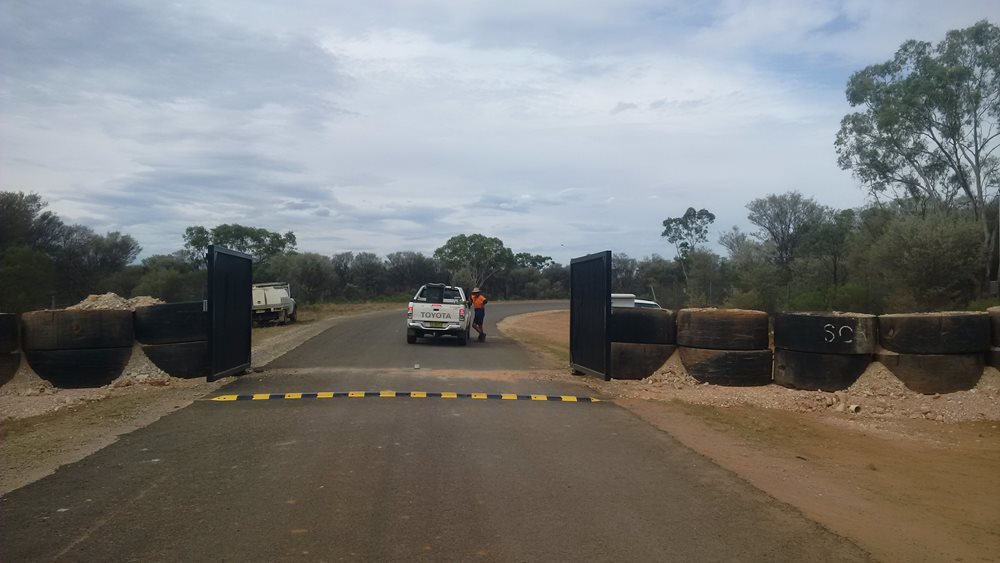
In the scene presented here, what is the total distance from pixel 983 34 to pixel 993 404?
3184 centimetres

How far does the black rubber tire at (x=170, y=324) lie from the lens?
12883mm

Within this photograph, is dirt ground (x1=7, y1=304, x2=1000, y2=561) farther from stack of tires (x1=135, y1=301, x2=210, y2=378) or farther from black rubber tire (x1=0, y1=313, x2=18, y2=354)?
black rubber tire (x1=0, y1=313, x2=18, y2=354)

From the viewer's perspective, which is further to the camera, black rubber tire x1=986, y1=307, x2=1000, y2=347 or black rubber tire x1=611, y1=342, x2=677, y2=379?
black rubber tire x1=611, y1=342, x2=677, y2=379

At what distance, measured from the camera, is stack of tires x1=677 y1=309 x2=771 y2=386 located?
1247 cm

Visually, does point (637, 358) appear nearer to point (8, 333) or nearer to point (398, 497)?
point (398, 497)

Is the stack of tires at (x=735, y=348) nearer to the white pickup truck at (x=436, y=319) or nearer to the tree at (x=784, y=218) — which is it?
the white pickup truck at (x=436, y=319)

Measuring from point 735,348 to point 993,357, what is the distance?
372cm

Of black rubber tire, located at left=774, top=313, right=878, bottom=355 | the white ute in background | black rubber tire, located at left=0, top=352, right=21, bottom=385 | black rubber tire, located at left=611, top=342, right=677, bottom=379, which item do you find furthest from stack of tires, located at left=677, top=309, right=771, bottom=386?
the white ute in background

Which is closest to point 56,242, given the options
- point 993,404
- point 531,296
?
point 993,404

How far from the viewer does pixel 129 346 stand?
502 inches

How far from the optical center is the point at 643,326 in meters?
13.4

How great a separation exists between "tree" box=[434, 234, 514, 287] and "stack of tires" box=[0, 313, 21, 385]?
2718 inches

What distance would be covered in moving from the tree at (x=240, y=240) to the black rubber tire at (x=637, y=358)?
6010 centimetres

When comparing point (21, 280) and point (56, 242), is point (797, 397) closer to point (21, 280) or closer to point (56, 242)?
point (21, 280)
